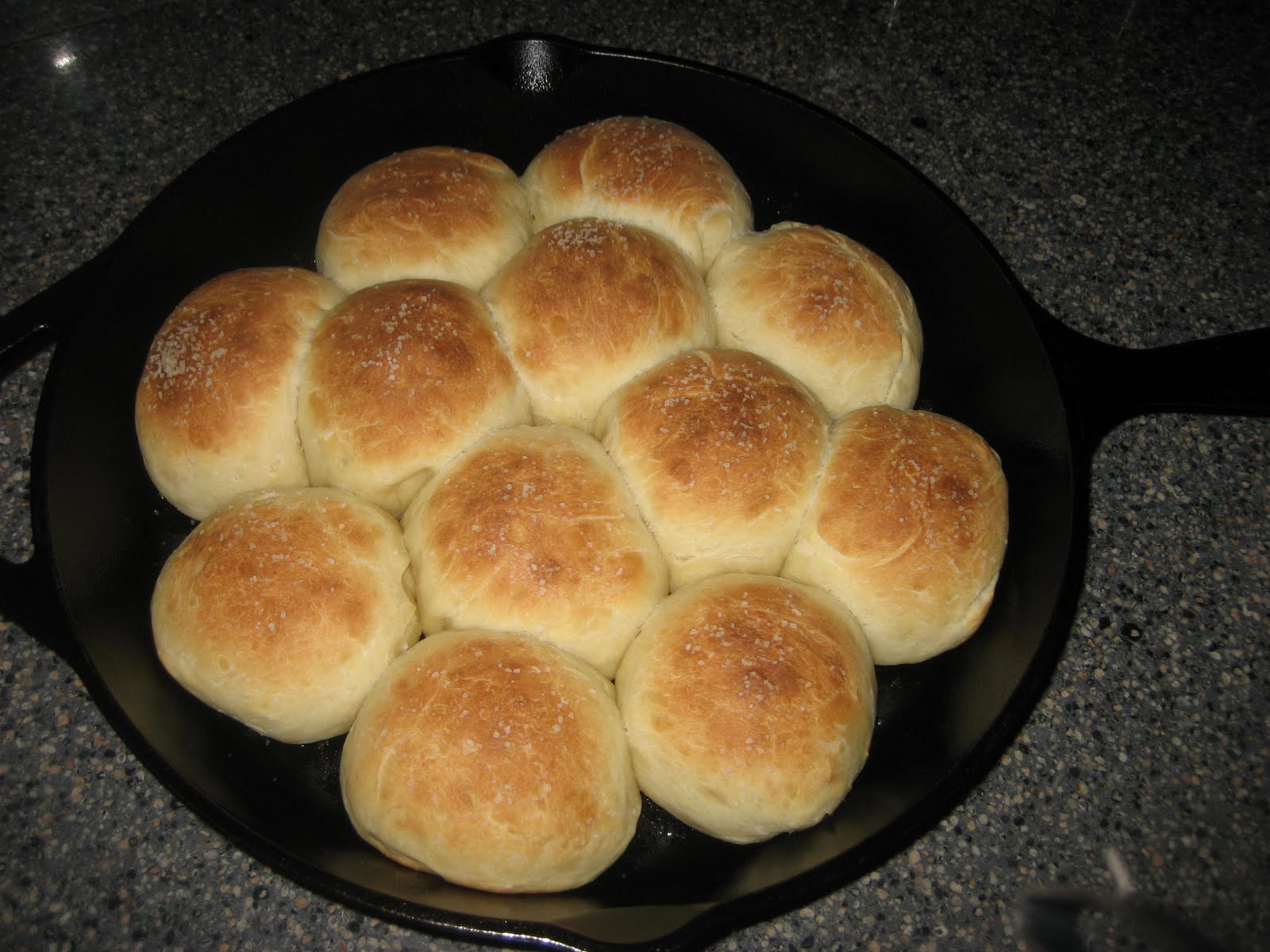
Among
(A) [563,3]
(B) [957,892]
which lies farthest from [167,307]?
(B) [957,892]

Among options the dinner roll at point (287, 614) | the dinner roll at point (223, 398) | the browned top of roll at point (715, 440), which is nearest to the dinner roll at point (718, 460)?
the browned top of roll at point (715, 440)

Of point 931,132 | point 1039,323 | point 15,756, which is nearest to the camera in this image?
point 15,756

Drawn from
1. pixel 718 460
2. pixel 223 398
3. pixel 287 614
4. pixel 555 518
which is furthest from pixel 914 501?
pixel 223 398

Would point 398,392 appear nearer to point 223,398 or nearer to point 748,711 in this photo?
point 223,398

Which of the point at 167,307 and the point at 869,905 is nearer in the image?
the point at 869,905

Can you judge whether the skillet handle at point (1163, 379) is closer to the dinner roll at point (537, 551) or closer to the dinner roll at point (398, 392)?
the dinner roll at point (537, 551)

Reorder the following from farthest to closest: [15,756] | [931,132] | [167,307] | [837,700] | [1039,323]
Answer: [931,132] < [167,307] < [1039,323] < [15,756] < [837,700]

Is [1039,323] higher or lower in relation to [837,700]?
higher

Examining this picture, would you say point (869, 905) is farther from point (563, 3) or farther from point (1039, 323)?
point (563, 3)
